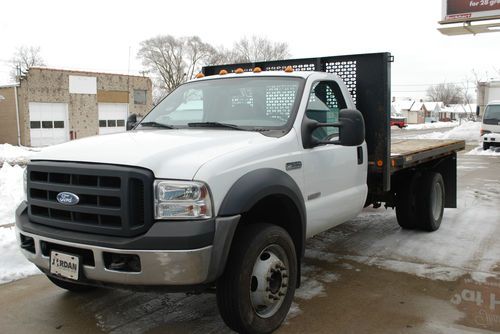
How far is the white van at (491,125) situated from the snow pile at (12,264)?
65.6ft

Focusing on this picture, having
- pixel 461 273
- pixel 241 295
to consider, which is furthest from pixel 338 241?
pixel 241 295

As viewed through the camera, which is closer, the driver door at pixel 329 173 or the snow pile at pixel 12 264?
the driver door at pixel 329 173

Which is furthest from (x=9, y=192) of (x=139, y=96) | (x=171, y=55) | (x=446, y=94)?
(x=446, y=94)

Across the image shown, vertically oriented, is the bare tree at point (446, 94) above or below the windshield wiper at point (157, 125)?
above

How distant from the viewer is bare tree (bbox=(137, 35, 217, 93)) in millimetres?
Result: 67750

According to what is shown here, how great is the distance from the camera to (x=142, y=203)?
3.15 metres

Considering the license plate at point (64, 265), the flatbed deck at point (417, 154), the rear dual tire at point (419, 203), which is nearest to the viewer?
the license plate at point (64, 265)

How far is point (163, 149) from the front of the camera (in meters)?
3.38

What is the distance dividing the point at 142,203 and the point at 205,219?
1.36 feet

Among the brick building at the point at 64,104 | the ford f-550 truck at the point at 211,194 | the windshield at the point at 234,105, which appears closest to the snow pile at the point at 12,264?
the ford f-550 truck at the point at 211,194

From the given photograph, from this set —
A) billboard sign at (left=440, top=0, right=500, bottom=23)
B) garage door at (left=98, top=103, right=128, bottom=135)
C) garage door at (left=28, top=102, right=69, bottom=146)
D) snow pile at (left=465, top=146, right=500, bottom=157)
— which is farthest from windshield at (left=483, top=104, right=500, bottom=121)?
garage door at (left=28, top=102, right=69, bottom=146)

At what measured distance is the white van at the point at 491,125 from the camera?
818 inches

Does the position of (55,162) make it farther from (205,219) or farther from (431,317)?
(431,317)

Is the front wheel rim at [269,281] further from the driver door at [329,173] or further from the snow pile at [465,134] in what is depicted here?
the snow pile at [465,134]
